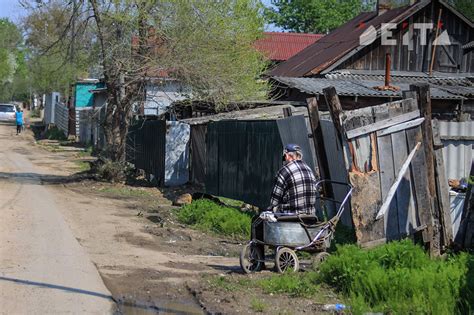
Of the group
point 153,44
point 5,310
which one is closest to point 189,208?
point 153,44

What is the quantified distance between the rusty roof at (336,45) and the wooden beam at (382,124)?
60.0 feet

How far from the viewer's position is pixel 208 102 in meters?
→ 22.0

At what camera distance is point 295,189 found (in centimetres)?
995

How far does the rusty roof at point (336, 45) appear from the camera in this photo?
28500mm

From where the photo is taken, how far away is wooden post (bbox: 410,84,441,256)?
9.42 m

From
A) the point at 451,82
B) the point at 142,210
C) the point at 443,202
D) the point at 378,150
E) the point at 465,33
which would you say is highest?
the point at 465,33

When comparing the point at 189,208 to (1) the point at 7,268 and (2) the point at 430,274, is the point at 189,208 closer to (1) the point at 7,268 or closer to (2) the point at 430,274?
(1) the point at 7,268

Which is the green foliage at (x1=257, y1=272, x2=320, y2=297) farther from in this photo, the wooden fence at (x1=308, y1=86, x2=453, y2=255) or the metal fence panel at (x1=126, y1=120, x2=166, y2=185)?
the metal fence panel at (x1=126, y1=120, x2=166, y2=185)

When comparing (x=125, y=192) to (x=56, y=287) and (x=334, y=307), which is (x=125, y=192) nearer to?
(x=56, y=287)

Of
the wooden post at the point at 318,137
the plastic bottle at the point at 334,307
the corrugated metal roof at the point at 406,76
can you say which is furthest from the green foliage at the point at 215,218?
the corrugated metal roof at the point at 406,76

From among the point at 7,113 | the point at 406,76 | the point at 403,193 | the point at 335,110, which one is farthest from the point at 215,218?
the point at 7,113

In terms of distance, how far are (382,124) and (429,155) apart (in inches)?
28.3

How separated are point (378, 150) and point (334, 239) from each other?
2.27 meters

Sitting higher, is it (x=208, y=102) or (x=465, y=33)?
(x=465, y=33)
